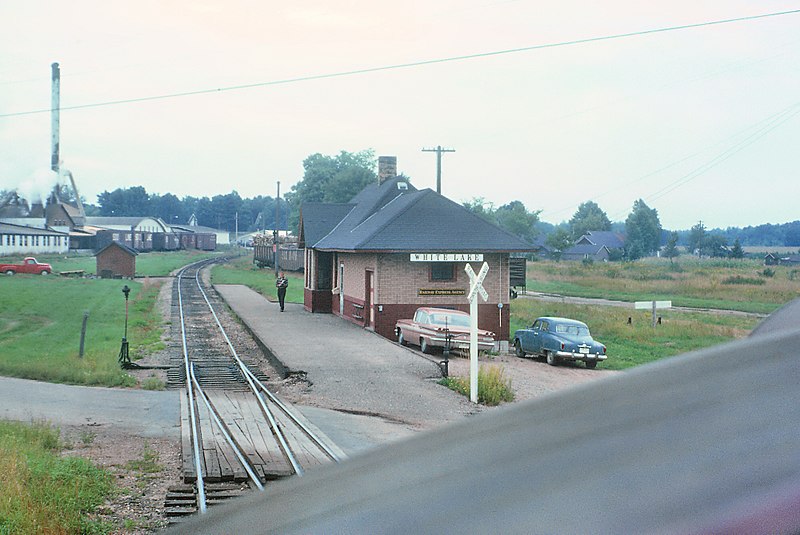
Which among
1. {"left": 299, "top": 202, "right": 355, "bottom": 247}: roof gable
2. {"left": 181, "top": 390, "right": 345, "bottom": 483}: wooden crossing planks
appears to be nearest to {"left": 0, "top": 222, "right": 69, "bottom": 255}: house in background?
{"left": 299, "top": 202, "right": 355, "bottom": 247}: roof gable

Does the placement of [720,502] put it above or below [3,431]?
above

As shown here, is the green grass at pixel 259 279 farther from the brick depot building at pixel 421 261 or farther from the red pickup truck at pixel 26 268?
the brick depot building at pixel 421 261

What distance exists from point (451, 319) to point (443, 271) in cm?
362

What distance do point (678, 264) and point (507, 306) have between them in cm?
3894

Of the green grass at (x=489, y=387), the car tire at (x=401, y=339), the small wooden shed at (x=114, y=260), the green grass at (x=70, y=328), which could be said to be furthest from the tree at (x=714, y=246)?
the green grass at (x=489, y=387)

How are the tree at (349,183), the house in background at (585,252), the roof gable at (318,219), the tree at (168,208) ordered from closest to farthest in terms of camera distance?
the roof gable at (318,219)
the tree at (349,183)
the house in background at (585,252)
the tree at (168,208)

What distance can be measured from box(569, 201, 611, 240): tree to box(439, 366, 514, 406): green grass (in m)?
72.2

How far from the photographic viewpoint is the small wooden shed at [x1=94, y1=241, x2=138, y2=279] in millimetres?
56156

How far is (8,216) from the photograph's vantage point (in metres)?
92.0

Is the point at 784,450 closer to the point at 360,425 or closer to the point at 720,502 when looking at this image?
the point at 720,502

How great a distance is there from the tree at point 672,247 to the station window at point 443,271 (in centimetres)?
4659

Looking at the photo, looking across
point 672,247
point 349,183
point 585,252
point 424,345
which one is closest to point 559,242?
point 585,252

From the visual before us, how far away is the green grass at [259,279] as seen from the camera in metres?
49.2

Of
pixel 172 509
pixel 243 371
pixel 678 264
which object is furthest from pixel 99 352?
pixel 678 264
